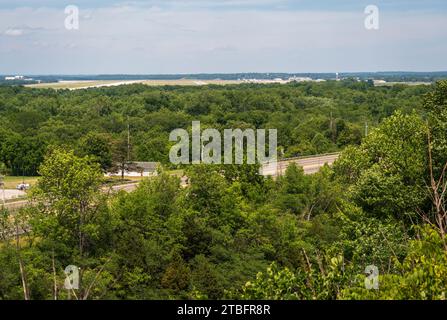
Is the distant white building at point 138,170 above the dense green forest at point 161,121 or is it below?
below

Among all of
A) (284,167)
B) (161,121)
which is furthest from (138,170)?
(161,121)

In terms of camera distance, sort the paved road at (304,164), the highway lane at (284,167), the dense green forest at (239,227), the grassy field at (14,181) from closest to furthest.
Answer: the dense green forest at (239,227)
the highway lane at (284,167)
the paved road at (304,164)
the grassy field at (14,181)

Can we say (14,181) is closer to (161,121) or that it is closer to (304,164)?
(304,164)

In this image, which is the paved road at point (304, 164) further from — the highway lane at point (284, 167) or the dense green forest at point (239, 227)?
the dense green forest at point (239, 227)

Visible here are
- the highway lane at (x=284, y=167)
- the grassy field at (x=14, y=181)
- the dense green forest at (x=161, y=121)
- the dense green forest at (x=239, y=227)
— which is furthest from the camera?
the dense green forest at (x=161, y=121)

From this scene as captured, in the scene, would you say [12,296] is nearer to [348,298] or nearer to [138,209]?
[138,209]

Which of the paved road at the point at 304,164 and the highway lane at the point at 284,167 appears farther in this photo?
the paved road at the point at 304,164

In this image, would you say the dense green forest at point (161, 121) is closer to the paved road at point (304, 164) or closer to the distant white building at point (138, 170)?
the distant white building at point (138, 170)

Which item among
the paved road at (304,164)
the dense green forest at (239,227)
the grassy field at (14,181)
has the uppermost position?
the dense green forest at (239,227)

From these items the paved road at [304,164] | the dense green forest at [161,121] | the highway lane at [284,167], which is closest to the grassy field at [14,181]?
the dense green forest at [161,121]
